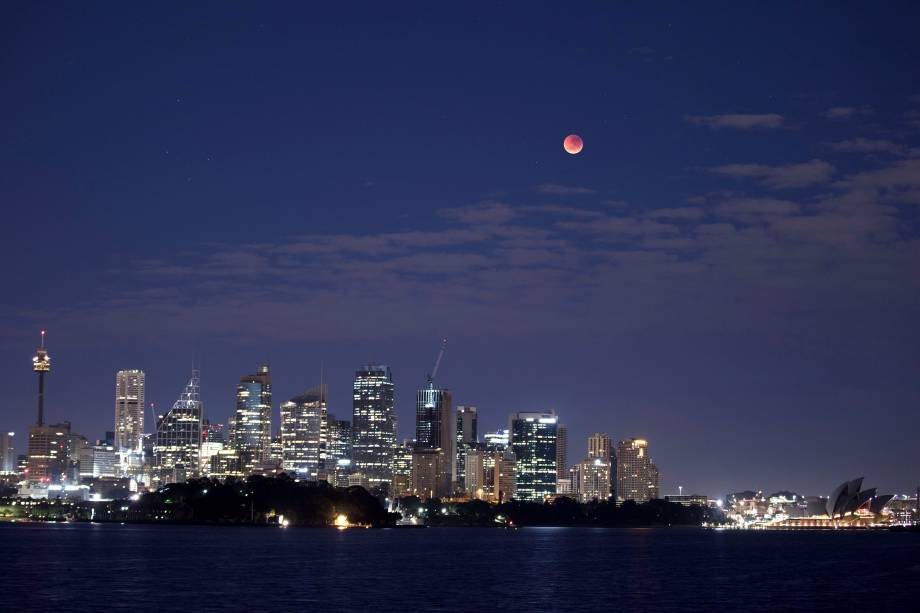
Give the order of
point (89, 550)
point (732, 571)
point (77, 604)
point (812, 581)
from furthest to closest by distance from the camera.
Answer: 1. point (89, 550)
2. point (732, 571)
3. point (812, 581)
4. point (77, 604)

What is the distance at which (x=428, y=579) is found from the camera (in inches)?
4149

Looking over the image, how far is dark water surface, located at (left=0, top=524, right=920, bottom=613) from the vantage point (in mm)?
84000

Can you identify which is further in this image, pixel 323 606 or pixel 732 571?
pixel 732 571

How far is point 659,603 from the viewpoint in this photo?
287 feet

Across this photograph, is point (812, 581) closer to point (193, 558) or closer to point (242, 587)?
point (242, 587)

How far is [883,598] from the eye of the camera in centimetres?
9538

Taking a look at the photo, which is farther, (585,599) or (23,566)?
(23,566)

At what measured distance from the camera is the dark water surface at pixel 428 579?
84.0 meters

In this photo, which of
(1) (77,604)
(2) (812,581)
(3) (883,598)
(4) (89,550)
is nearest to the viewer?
(1) (77,604)

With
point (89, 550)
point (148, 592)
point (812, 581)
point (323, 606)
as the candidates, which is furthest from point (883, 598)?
point (89, 550)

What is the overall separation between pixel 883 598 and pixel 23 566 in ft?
242

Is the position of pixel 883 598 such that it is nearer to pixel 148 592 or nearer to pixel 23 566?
pixel 148 592

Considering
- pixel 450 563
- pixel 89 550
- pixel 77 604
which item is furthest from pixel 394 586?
pixel 89 550

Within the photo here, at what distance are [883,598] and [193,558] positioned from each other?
69852 mm
